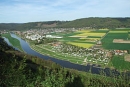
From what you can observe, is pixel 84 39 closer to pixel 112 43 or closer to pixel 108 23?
pixel 112 43

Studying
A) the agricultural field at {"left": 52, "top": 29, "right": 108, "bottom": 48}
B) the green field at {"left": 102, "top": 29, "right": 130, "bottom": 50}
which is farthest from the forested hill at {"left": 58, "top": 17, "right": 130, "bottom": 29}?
the green field at {"left": 102, "top": 29, "right": 130, "bottom": 50}

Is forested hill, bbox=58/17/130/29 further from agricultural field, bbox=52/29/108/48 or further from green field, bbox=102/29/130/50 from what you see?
green field, bbox=102/29/130/50

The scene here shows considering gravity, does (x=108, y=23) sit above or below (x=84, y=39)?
above

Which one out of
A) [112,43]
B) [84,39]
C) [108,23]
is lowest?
[112,43]

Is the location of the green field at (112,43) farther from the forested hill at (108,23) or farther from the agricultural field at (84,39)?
the forested hill at (108,23)

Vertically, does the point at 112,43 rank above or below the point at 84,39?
below

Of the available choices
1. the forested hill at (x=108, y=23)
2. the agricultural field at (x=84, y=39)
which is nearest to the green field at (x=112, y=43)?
the agricultural field at (x=84, y=39)

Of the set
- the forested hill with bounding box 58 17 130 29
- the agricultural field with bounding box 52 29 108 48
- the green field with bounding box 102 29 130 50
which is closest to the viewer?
the green field with bounding box 102 29 130 50

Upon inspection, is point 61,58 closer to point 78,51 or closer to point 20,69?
point 78,51

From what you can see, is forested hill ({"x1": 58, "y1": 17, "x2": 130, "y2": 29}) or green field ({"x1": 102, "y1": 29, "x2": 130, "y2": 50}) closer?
green field ({"x1": 102, "y1": 29, "x2": 130, "y2": 50})

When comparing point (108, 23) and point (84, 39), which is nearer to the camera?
point (84, 39)

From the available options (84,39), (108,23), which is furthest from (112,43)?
(108,23)

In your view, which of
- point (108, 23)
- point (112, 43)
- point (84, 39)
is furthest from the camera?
point (108, 23)

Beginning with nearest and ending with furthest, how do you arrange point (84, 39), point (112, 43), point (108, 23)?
point (112, 43), point (84, 39), point (108, 23)
